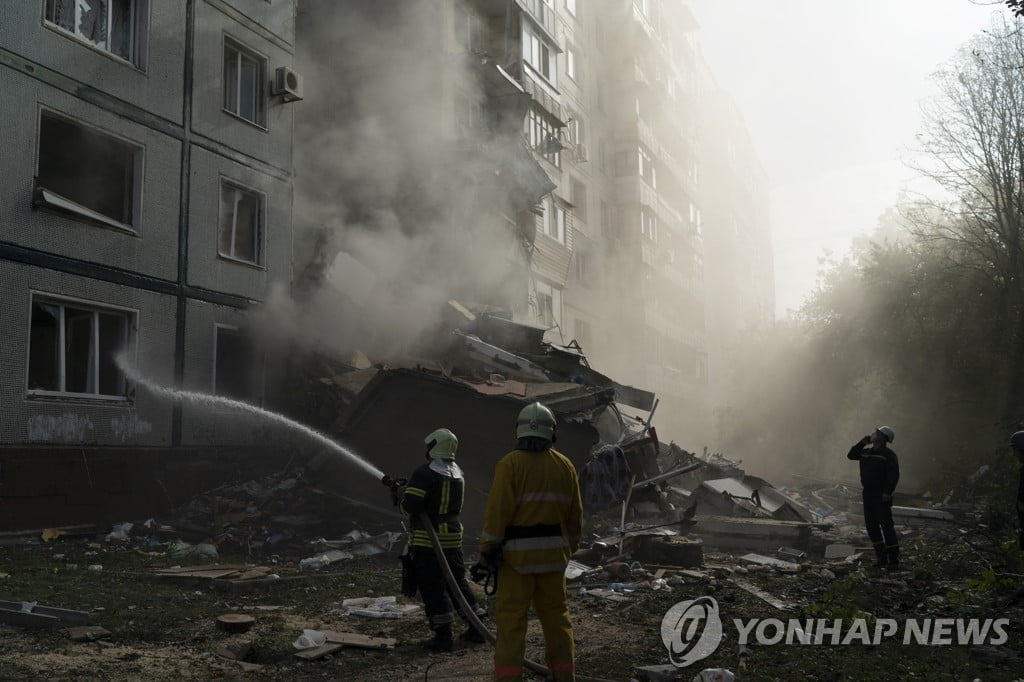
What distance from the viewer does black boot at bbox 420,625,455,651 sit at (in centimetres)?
597

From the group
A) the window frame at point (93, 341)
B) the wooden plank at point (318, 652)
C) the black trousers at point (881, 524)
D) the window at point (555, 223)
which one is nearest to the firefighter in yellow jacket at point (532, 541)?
the wooden plank at point (318, 652)

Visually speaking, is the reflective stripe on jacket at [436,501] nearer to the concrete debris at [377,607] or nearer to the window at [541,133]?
the concrete debris at [377,607]

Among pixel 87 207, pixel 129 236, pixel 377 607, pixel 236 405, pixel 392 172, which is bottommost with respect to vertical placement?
pixel 377 607

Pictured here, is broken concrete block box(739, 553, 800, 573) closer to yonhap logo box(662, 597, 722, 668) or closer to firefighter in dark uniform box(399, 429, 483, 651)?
yonhap logo box(662, 597, 722, 668)

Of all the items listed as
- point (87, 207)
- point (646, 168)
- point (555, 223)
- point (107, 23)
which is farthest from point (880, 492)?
point (646, 168)

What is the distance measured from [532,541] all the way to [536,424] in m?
0.64

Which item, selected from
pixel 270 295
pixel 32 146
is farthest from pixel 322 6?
pixel 32 146

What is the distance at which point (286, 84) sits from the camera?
15086 mm

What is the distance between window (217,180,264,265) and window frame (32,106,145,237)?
1686mm

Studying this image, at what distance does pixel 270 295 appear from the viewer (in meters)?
14.9

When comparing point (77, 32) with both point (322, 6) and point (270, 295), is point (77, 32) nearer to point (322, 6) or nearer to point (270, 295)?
point (270, 295)

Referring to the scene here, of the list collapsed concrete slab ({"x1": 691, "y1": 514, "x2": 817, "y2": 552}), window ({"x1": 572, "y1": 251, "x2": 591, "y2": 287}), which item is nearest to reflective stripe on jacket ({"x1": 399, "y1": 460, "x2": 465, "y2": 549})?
collapsed concrete slab ({"x1": 691, "y1": 514, "x2": 817, "y2": 552})

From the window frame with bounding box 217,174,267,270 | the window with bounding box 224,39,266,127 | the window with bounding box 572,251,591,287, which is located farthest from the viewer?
the window with bounding box 572,251,591,287

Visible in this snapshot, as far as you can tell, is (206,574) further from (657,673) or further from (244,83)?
(244,83)
